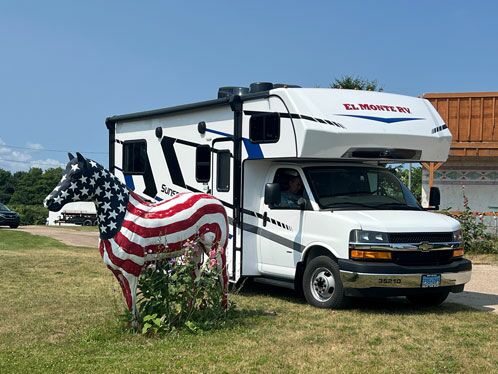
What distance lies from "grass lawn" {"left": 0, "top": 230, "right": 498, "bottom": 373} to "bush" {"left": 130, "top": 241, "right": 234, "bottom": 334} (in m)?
0.21

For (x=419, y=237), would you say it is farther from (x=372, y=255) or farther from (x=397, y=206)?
(x=397, y=206)

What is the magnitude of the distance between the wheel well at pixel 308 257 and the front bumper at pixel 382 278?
16.7 inches

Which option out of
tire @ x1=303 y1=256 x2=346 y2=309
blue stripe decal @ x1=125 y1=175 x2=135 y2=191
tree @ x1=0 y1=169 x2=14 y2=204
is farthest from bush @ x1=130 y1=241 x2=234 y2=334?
tree @ x1=0 y1=169 x2=14 y2=204

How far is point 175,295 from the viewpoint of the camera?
7203 mm

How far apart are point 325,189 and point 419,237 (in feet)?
5.00

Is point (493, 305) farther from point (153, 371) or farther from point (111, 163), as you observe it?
point (111, 163)

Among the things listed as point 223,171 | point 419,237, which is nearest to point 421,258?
point 419,237

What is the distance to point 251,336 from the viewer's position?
7035 mm

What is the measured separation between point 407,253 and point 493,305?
2.19 m

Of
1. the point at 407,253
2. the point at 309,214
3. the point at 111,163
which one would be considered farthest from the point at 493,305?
the point at 111,163

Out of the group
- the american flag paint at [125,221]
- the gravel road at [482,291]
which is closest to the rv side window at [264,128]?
the american flag paint at [125,221]

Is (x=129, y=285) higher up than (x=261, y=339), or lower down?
higher up

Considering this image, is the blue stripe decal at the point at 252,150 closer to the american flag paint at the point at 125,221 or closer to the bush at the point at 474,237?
the american flag paint at the point at 125,221

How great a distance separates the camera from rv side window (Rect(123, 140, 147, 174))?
11883 millimetres
